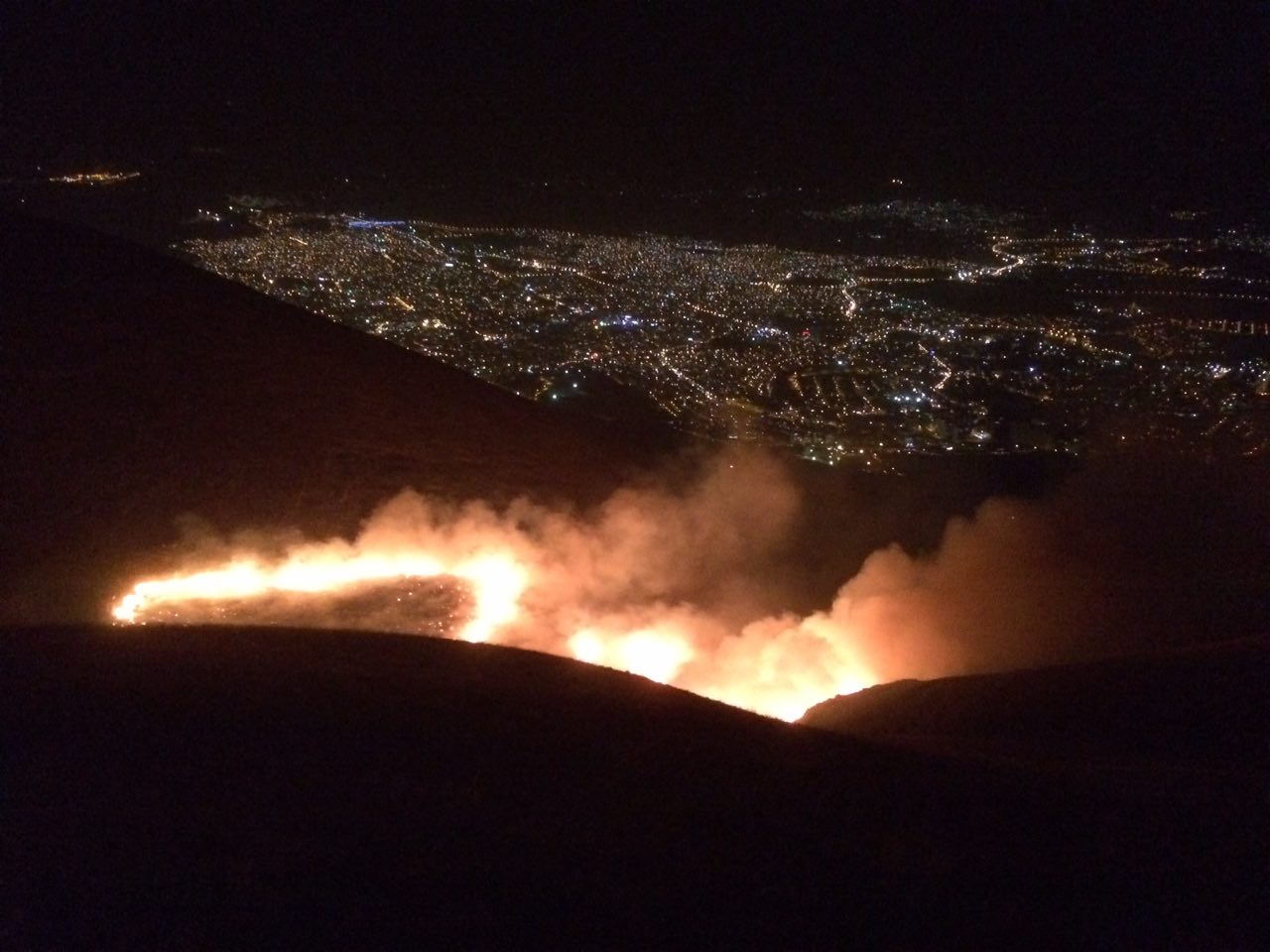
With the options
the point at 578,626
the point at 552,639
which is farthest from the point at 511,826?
the point at 578,626

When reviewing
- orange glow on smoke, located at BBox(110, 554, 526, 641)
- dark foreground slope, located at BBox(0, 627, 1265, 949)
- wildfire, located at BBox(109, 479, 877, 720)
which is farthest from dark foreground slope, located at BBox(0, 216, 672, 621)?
dark foreground slope, located at BBox(0, 627, 1265, 949)

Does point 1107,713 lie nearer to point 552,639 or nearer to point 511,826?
point 552,639

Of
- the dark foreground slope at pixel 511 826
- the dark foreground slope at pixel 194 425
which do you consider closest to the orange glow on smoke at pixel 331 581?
the dark foreground slope at pixel 194 425

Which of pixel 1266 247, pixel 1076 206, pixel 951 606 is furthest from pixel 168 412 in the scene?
pixel 1076 206

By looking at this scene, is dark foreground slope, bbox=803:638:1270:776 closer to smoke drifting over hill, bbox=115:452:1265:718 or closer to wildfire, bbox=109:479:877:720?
wildfire, bbox=109:479:877:720

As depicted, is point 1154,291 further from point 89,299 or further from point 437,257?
point 89,299
